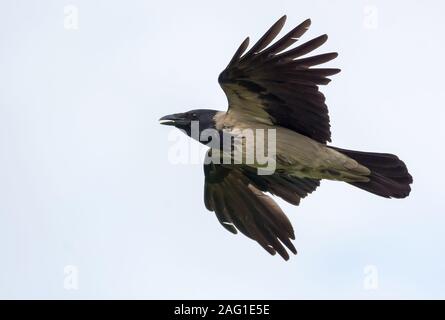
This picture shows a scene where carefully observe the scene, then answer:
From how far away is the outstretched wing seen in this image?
16281mm

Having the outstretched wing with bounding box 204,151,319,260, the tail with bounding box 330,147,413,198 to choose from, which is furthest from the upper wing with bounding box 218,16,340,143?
the outstretched wing with bounding box 204,151,319,260

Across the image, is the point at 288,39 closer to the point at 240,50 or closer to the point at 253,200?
the point at 240,50

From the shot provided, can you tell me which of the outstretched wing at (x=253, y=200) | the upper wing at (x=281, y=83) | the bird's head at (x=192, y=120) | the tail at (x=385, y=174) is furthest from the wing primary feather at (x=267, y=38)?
the outstretched wing at (x=253, y=200)

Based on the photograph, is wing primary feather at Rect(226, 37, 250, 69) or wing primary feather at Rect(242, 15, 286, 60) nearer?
wing primary feather at Rect(242, 15, 286, 60)

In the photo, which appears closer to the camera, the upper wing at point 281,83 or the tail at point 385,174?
the upper wing at point 281,83

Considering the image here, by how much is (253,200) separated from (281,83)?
213 cm

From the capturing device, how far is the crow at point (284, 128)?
14734 millimetres

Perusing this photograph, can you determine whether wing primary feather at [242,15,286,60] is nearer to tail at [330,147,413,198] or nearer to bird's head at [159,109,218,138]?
bird's head at [159,109,218,138]

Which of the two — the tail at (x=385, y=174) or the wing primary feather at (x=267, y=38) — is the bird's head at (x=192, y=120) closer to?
the wing primary feather at (x=267, y=38)

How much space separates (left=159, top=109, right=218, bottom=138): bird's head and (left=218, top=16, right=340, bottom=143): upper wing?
30cm

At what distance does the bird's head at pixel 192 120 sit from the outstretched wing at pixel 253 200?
2.44 feet
